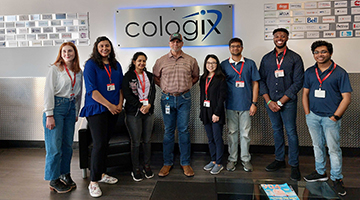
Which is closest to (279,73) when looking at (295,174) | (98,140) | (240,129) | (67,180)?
(240,129)

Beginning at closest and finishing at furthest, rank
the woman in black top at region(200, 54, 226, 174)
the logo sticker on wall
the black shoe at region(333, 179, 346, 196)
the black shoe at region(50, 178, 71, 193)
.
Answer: the black shoe at region(333, 179, 346, 196) → the black shoe at region(50, 178, 71, 193) → the woman in black top at region(200, 54, 226, 174) → the logo sticker on wall

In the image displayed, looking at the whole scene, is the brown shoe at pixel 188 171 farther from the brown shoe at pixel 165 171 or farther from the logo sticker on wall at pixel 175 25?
the logo sticker on wall at pixel 175 25

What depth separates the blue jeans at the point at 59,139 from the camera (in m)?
2.54

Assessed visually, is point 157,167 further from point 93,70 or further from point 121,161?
point 93,70

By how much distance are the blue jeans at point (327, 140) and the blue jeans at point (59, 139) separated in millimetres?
2729

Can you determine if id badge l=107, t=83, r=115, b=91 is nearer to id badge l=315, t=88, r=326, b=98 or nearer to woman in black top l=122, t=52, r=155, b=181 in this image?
woman in black top l=122, t=52, r=155, b=181

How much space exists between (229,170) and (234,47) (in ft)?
5.30

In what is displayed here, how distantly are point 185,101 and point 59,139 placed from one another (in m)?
1.49

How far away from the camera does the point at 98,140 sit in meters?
2.54

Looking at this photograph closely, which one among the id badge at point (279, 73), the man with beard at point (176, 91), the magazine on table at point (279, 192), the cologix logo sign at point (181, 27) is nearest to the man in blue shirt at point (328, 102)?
the id badge at point (279, 73)

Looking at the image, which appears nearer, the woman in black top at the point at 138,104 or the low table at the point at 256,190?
the low table at the point at 256,190

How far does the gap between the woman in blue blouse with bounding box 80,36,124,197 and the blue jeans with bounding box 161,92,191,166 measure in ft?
2.18

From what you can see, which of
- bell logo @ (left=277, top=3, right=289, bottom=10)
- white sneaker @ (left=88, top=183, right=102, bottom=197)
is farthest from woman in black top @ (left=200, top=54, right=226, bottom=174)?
bell logo @ (left=277, top=3, right=289, bottom=10)

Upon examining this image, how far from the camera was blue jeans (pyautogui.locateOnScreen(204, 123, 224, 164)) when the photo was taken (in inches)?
121
